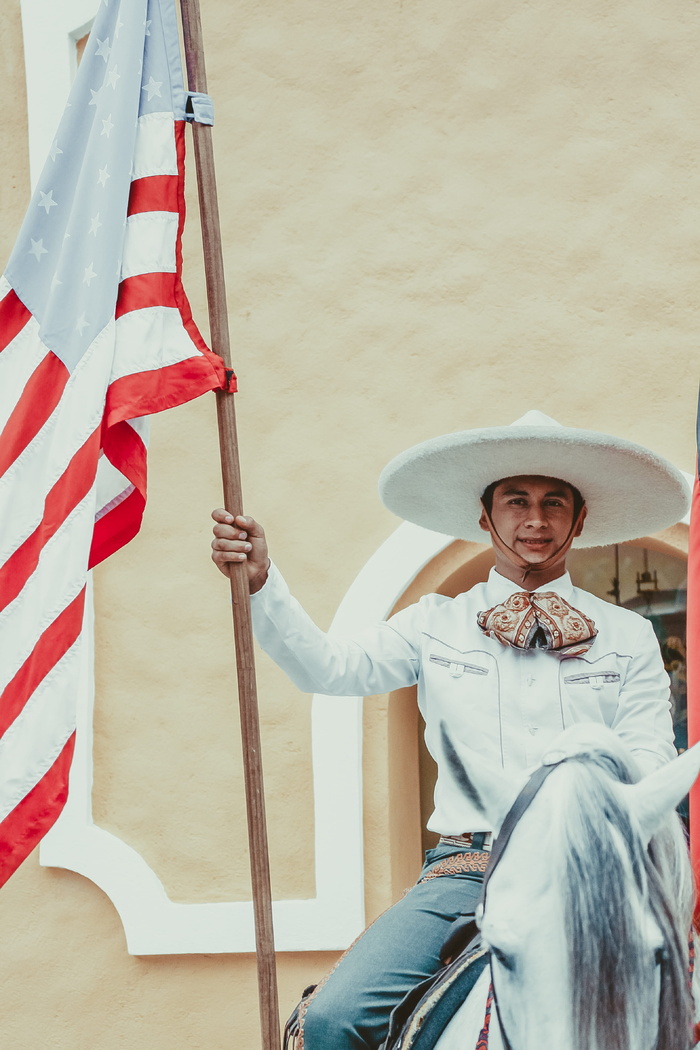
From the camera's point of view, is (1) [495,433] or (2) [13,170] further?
(2) [13,170]

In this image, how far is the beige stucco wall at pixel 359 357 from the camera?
446 cm

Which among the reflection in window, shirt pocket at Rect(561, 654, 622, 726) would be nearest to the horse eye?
shirt pocket at Rect(561, 654, 622, 726)

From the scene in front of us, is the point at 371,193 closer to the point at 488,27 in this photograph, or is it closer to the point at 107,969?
the point at 488,27

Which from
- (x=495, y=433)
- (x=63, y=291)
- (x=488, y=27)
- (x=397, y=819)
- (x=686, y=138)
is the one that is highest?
(x=488, y=27)

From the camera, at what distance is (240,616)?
2.62m

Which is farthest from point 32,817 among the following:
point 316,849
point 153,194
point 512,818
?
point 316,849

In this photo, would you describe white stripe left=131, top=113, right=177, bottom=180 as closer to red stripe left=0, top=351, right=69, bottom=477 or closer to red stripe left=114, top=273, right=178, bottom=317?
red stripe left=114, top=273, right=178, bottom=317

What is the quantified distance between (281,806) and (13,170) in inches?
100

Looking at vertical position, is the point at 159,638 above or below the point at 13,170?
below

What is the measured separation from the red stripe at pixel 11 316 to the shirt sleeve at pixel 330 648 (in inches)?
29.7

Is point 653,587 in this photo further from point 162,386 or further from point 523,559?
point 162,386

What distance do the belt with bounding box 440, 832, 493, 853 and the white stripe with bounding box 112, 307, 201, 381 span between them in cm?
112

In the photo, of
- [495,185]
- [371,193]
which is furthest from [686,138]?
[371,193]

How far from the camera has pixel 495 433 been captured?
2.81 m
